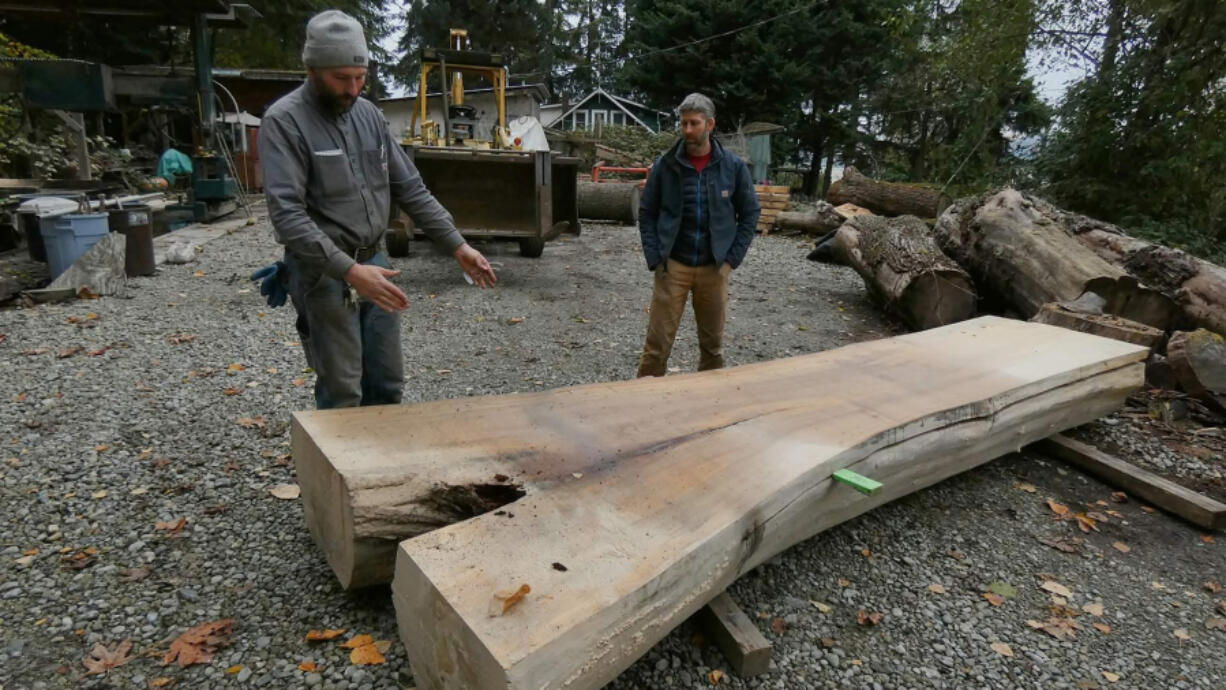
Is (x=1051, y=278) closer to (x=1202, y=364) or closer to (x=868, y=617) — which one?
(x=1202, y=364)

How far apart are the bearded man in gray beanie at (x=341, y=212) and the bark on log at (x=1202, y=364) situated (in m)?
3.95

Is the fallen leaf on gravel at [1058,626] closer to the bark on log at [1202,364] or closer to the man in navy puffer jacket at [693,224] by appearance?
the man in navy puffer jacket at [693,224]

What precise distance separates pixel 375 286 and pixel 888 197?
11944 millimetres

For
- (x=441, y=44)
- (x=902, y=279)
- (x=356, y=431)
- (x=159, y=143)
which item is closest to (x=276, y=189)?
(x=356, y=431)

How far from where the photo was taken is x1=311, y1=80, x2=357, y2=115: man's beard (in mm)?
2359

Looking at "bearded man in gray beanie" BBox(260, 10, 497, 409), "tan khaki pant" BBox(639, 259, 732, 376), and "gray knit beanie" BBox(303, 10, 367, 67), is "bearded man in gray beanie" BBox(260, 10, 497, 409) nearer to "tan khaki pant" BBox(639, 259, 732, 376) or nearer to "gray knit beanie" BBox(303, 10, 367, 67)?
"gray knit beanie" BBox(303, 10, 367, 67)

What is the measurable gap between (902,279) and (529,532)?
4775 millimetres

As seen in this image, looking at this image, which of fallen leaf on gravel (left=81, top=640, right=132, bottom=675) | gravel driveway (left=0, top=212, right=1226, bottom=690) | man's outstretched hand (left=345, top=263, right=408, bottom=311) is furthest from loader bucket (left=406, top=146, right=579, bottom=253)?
fallen leaf on gravel (left=81, top=640, right=132, bottom=675)

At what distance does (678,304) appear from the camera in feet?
13.0

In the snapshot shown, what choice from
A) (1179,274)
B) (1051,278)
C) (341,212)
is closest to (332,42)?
(341,212)

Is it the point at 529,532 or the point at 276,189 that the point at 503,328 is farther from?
the point at 529,532

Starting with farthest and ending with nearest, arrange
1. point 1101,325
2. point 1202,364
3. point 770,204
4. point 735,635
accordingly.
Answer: point 770,204 → point 1101,325 → point 1202,364 → point 735,635

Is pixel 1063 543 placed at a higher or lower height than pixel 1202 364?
lower

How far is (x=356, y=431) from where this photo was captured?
2160 mm
